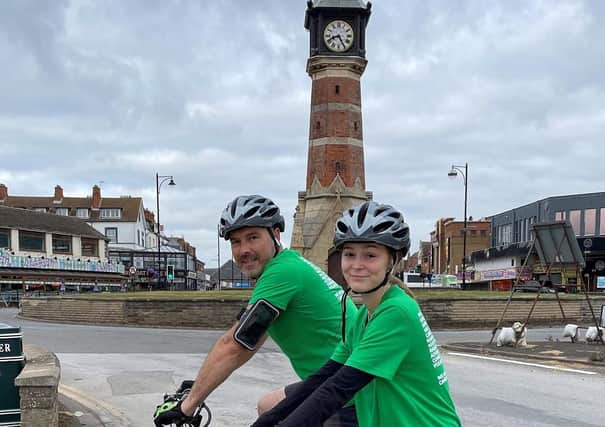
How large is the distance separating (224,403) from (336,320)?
219 inches

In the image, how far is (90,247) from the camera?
57.7m

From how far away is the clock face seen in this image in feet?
116

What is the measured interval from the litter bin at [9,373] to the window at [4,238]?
159 feet

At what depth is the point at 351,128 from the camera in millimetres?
35531

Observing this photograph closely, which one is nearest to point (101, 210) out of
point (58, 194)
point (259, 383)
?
point (58, 194)

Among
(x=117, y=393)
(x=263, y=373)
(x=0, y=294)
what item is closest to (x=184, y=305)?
(x=263, y=373)

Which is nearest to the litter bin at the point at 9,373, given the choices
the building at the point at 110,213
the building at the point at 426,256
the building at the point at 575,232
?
the building at the point at 575,232

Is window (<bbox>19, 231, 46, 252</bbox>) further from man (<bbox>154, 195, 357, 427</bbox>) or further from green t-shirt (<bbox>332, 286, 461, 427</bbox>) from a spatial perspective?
green t-shirt (<bbox>332, 286, 461, 427</bbox>)

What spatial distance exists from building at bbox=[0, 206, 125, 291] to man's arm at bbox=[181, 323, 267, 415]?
49159 millimetres

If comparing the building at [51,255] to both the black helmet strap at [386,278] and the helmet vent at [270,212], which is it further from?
the black helmet strap at [386,278]

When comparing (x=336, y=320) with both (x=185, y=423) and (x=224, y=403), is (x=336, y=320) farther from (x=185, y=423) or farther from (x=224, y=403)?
(x=224, y=403)

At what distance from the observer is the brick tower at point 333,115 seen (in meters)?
34.9

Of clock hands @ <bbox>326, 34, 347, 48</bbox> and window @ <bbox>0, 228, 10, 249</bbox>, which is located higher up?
clock hands @ <bbox>326, 34, 347, 48</bbox>

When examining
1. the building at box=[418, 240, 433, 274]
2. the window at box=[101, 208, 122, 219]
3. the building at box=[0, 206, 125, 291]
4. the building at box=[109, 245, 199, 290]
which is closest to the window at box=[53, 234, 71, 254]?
the building at box=[0, 206, 125, 291]
